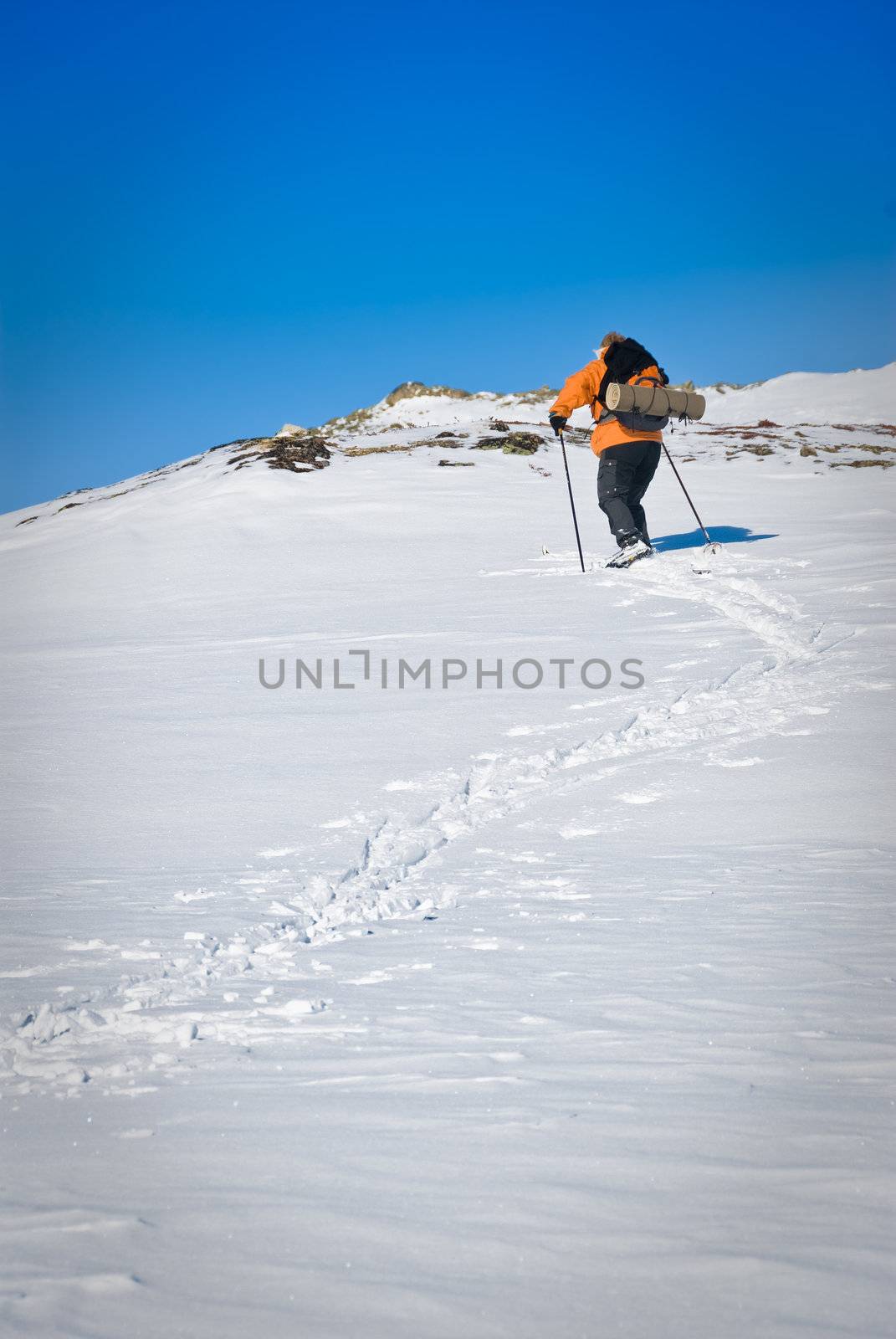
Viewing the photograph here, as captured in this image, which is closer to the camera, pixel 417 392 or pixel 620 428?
pixel 620 428

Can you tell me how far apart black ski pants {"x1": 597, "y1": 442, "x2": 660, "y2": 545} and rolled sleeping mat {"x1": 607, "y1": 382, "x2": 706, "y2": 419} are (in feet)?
1.28

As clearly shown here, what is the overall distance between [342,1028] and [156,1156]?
56cm

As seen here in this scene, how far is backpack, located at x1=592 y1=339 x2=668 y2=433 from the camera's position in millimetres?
9266

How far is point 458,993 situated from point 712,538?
9007 mm

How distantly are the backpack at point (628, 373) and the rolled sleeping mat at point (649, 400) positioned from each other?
9 cm

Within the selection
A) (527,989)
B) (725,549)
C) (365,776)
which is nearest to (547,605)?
(725,549)

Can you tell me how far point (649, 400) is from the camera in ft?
29.8

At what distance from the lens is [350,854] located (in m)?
3.51

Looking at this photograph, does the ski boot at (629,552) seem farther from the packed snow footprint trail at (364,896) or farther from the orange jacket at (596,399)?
the packed snow footprint trail at (364,896)

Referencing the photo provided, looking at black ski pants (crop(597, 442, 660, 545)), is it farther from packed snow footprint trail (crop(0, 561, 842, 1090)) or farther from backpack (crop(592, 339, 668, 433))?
packed snow footprint trail (crop(0, 561, 842, 1090))

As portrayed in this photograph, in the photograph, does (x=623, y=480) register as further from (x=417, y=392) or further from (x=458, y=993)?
(x=417, y=392)

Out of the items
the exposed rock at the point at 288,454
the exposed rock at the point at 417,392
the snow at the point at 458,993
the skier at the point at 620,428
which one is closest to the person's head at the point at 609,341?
the skier at the point at 620,428

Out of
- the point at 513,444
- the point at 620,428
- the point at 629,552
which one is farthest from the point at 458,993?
the point at 513,444

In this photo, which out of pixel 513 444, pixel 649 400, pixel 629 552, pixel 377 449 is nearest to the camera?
pixel 649 400
